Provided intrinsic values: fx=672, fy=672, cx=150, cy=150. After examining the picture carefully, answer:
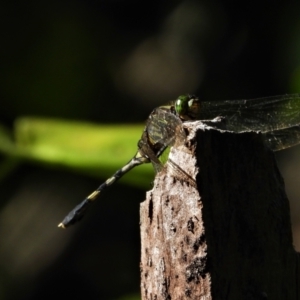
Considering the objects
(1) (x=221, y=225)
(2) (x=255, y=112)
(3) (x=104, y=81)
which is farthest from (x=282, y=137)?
(3) (x=104, y=81)

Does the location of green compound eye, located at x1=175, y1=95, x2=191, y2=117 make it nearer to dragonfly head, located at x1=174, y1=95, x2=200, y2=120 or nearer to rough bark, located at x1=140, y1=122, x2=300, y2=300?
dragonfly head, located at x1=174, y1=95, x2=200, y2=120

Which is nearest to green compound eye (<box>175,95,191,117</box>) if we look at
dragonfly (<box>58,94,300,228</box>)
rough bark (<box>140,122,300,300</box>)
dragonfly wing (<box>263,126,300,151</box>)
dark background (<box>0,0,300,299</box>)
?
dragonfly (<box>58,94,300,228</box>)

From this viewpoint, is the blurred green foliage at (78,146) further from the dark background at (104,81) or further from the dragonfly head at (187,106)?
the dark background at (104,81)

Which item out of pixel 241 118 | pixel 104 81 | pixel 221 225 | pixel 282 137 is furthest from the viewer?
pixel 104 81

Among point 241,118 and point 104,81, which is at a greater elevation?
point 104,81

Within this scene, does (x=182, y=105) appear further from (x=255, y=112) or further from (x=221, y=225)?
(x=221, y=225)

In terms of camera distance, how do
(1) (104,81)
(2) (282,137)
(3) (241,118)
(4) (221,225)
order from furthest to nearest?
(1) (104,81)
(3) (241,118)
(2) (282,137)
(4) (221,225)

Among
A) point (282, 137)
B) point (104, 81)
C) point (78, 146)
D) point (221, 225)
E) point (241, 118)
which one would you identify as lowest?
point (221, 225)
